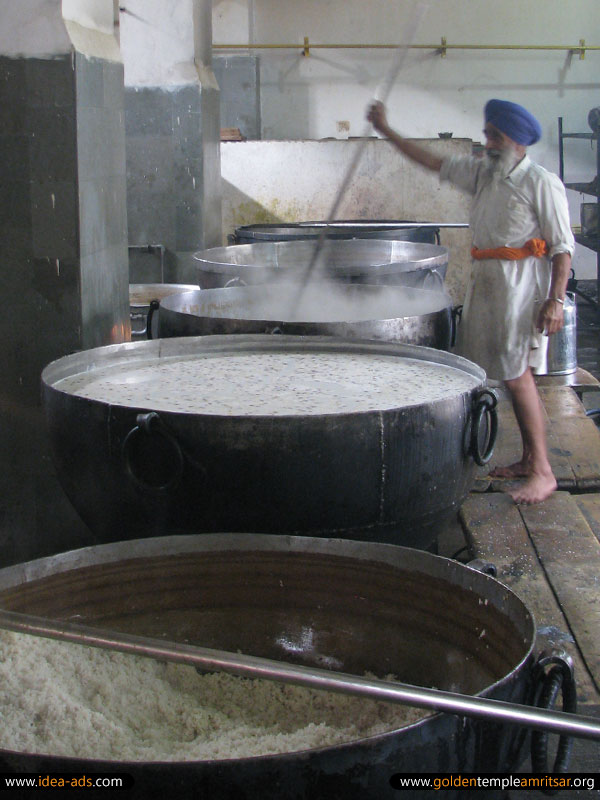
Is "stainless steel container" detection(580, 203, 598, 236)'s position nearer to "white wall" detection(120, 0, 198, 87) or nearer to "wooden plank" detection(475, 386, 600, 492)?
"white wall" detection(120, 0, 198, 87)

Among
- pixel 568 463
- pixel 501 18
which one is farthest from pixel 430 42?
pixel 568 463

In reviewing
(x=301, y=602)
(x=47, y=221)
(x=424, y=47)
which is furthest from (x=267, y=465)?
(x=424, y=47)

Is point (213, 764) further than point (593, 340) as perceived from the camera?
No

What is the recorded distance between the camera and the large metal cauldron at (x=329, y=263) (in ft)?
13.2

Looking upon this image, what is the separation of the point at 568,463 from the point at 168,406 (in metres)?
2.21

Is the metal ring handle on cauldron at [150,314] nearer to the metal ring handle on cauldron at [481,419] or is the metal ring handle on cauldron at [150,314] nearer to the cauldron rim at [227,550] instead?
the metal ring handle on cauldron at [481,419]

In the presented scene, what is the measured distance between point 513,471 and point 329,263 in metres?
1.64

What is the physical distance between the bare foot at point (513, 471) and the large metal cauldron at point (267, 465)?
4.91ft

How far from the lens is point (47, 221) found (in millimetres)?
3162

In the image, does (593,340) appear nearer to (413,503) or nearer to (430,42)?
(430,42)

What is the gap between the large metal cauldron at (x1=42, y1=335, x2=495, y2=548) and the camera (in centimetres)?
207

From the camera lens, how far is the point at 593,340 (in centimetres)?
940

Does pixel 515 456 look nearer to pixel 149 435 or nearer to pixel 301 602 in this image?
pixel 149 435

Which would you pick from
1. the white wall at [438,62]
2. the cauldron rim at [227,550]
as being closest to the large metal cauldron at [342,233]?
the cauldron rim at [227,550]
